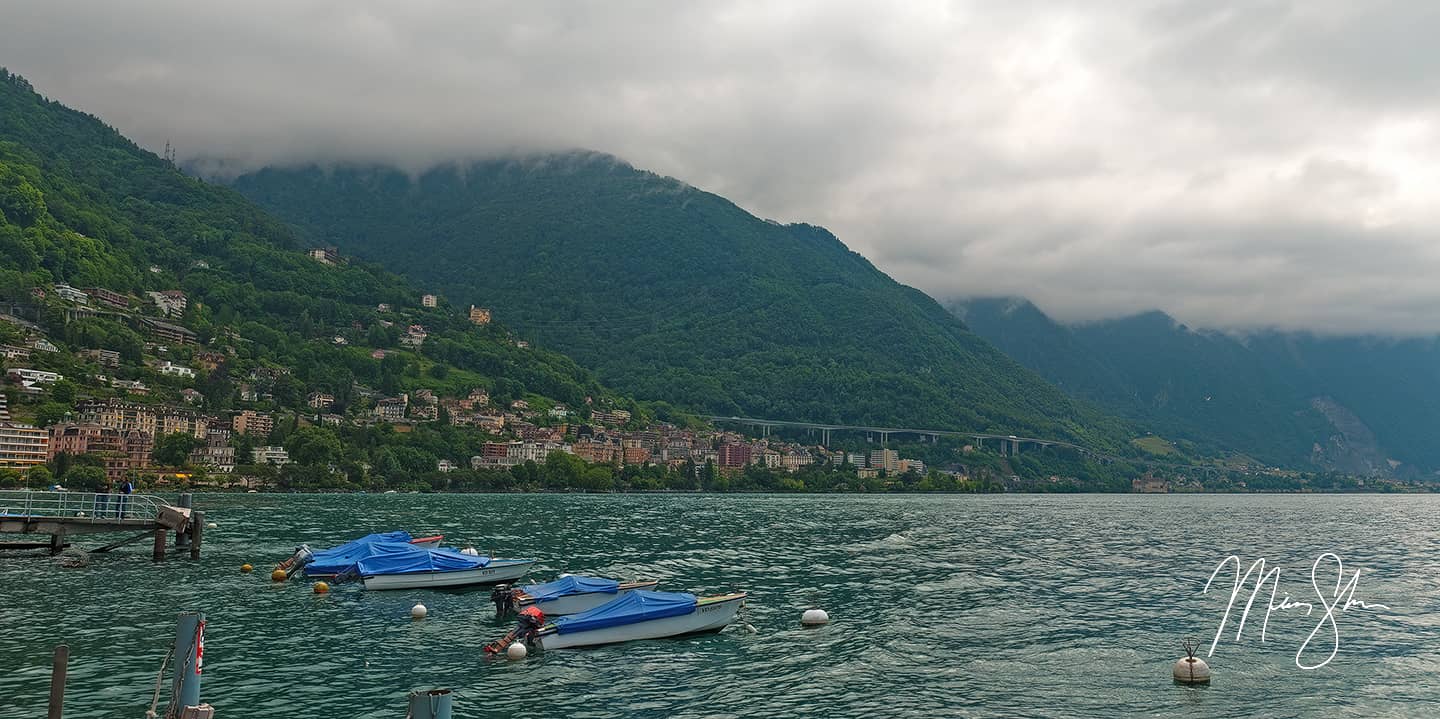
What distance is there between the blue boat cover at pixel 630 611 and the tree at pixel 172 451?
165 metres

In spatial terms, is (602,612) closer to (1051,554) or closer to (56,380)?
(1051,554)

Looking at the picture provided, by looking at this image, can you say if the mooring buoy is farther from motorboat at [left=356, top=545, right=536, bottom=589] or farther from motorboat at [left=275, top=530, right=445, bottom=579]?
motorboat at [left=275, top=530, right=445, bottom=579]

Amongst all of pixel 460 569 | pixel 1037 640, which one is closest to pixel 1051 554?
pixel 1037 640

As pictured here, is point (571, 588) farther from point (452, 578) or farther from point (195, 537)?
point (195, 537)

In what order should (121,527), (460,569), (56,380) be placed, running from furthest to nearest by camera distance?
(56,380) < (121,527) < (460,569)

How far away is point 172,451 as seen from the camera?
582ft

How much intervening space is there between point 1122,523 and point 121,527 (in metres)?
125

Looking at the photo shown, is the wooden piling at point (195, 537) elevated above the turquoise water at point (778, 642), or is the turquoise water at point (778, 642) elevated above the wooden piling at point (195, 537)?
the wooden piling at point (195, 537)

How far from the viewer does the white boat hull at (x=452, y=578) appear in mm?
56356

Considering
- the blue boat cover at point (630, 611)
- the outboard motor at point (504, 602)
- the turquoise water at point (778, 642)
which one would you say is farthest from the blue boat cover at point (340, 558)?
the blue boat cover at point (630, 611)

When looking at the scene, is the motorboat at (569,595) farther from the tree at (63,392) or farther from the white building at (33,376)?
the white building at (33,376)

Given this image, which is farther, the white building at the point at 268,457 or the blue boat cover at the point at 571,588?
the white building at the point at 268,457

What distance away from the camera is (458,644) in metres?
40.3

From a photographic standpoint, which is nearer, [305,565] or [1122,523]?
[305,565]
